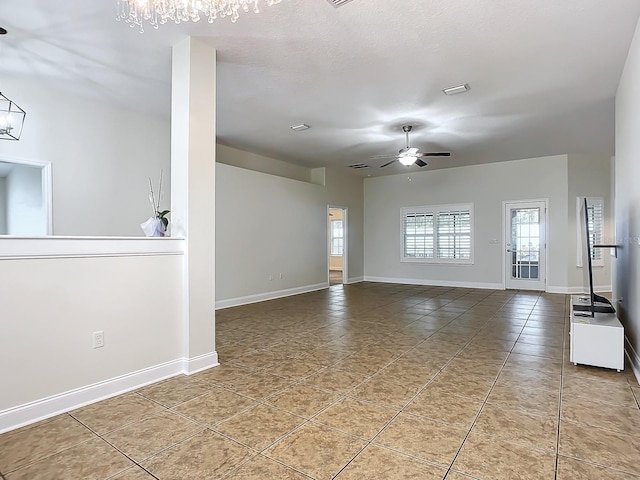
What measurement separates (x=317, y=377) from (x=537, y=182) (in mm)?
7297

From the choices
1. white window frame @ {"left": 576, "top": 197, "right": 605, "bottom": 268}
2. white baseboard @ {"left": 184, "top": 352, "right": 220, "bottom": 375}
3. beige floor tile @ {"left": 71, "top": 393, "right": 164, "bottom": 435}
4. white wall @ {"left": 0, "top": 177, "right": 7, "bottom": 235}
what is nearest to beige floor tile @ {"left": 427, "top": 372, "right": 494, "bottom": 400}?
white baseboard @ {"left": 184, "top": 352, "right": 220, "bottom": 375}

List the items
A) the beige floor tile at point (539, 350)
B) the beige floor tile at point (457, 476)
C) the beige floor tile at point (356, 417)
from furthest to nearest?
the beige floor tile at point (539, 350) < the beige floor tile at point (356, 417) < the beige floor tile at point (457, 476)

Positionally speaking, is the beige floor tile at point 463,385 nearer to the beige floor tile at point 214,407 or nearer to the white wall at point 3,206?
the beige floor tile at point 214,407

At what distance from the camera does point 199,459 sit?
1.88m

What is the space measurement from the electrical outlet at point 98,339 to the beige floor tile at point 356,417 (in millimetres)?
1699

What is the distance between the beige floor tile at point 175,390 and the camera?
263cm

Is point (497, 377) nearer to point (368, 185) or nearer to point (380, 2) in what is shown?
point (380, 2)

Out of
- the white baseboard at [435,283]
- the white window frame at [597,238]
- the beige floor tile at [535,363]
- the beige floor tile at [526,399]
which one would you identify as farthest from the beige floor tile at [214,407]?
the white window frame at [597,238]

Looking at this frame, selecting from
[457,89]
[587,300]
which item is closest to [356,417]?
[587,300]

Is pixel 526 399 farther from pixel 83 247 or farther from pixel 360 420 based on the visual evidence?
pixel 83 247

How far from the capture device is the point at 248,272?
6703 millimetres

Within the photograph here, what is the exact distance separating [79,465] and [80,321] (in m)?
1.05

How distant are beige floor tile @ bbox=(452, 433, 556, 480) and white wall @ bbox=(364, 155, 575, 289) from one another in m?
7.08

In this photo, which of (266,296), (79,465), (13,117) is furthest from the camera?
(266,296)
